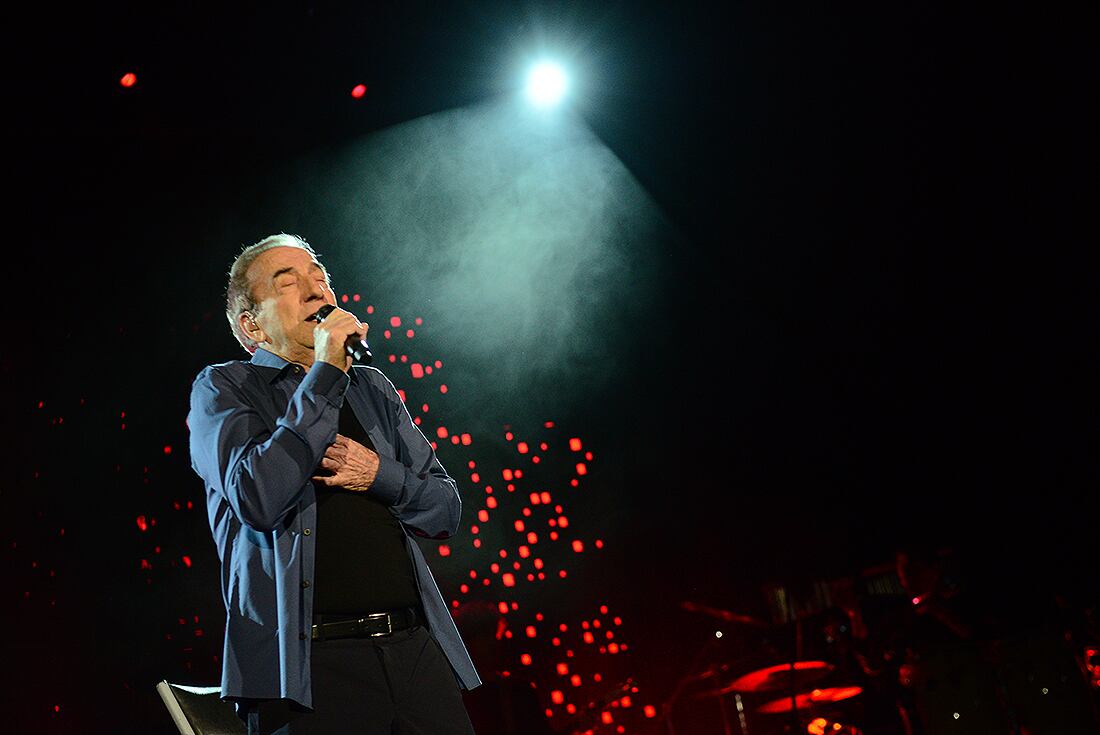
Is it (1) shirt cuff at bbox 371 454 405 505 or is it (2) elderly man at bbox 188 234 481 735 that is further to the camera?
(1) shirt cuff at bbox 371 454 405 505

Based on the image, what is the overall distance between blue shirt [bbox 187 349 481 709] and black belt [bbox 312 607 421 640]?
0.17ft

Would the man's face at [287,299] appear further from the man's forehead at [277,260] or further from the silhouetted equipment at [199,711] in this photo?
the silhouetted equipment at [199,711]

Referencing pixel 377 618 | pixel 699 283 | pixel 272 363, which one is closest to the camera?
pixel 377 618

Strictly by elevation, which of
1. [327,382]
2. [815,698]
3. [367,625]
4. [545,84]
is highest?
[545,84]

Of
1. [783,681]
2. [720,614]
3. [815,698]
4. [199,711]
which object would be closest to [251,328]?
[199,711]

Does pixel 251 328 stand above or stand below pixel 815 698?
above

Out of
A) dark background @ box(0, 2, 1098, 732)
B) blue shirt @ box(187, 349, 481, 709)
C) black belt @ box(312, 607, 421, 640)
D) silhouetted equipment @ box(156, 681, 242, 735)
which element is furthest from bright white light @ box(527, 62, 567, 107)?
black belt @ box(312, 607, 421, 640)

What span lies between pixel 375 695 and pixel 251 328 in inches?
35.3

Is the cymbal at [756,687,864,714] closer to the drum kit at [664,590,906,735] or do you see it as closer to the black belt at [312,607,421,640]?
the drum kit at [664,590,906,735]

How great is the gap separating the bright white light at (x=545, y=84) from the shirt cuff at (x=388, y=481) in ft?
13.2

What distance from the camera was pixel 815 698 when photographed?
16.4 feet

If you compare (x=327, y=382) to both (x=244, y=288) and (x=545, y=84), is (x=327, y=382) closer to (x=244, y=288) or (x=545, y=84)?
(x=244, y=288)

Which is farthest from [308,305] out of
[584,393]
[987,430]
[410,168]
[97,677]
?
[987,430]

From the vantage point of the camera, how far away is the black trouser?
5.09 feet
